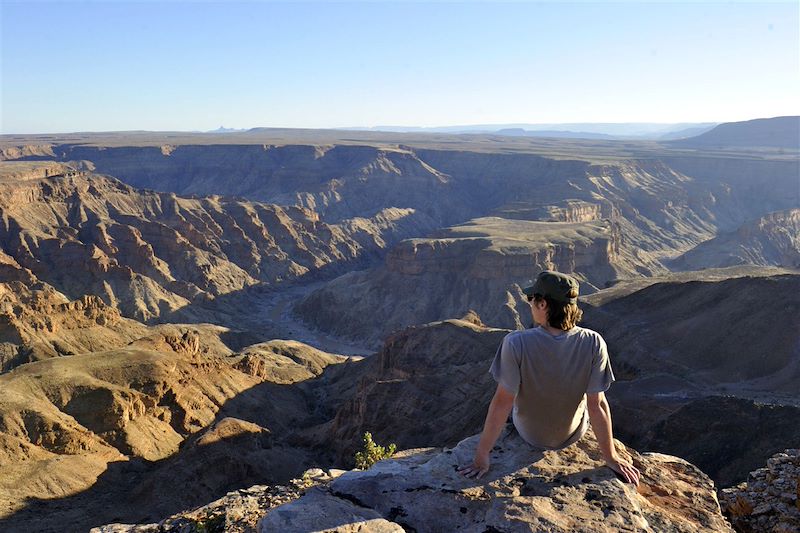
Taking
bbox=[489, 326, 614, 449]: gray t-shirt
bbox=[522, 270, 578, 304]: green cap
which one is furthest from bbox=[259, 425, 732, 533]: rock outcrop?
bbox=[522, 270, 578, 304]: green cap

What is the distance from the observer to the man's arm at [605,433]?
24.4 ft

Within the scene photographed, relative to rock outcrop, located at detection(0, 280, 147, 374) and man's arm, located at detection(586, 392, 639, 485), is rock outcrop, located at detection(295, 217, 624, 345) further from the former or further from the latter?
man's arm, located at detection(586, 392, 639, 485)

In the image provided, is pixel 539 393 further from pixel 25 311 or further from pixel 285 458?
pixel 25 311

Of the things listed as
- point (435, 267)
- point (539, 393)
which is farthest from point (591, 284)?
point (539, 393)

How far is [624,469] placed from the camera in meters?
7.67

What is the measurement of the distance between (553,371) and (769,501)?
4.84 metres

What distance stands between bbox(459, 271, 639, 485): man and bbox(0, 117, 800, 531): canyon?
60cm

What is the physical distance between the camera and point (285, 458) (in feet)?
152

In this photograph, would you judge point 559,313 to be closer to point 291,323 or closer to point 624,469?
point 624,469

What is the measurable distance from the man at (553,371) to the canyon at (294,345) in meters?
0.60

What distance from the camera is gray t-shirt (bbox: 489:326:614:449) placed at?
7191 millimetres

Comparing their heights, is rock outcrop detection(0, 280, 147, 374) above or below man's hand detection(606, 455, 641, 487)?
below

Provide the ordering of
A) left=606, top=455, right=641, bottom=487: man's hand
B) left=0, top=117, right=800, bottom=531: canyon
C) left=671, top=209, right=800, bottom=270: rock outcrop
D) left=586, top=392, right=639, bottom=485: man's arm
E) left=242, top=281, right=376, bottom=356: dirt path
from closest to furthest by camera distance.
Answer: left=586, top=392, right=639, bottom=485: man's arm → left=606, top=455, right=641, bottom=487: man's hand → left=0, top=117, right=800, bottom=531: canyon → left=242, top=281, right=376, bottom=356: dirt path → left=671, top=209, right=800, bottom=270: rock outcrop

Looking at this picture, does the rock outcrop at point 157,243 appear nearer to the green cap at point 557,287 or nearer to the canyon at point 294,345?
the canyon at point 294,345
